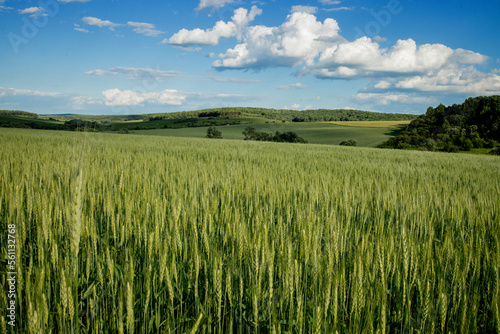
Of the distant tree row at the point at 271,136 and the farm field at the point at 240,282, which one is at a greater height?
the distant tree row at the point at 271,136

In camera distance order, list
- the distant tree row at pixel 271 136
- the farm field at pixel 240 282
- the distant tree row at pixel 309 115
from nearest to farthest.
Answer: the farm field at pixel 240 282 < the distant tree row at pixel 271 136 < the distant tree row at pixel 309 115

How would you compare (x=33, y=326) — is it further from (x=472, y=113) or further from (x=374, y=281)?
(x=472, y=113)

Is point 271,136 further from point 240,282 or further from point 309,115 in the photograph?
point 240,282

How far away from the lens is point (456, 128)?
4484cm

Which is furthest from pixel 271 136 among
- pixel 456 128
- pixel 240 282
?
pixel 240 282

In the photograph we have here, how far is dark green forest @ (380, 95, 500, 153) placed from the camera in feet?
126

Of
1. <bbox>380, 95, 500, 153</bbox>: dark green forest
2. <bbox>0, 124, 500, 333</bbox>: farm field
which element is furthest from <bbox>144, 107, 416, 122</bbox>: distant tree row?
<bbox>0, 124, 500, 333</bbox>: farm field

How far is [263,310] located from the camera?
1.17 m

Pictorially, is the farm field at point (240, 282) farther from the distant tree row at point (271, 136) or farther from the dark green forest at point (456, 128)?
the dark green forest at point (456, 128)

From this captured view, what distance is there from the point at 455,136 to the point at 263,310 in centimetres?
5129

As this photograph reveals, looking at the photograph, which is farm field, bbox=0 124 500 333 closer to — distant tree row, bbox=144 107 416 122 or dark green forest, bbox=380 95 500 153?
dark green forest, bbox=380 95 500 153

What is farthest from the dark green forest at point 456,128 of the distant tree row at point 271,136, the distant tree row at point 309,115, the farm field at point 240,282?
the farm field at point 240,282

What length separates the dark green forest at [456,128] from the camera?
38362 mm

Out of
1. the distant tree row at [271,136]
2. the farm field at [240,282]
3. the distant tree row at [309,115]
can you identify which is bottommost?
the farm field at [240,282]
